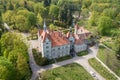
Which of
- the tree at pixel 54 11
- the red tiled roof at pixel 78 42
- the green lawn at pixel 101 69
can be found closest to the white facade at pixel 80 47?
the red tiled roof at pixel 78 42

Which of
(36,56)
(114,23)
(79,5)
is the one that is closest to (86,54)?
(36,56)

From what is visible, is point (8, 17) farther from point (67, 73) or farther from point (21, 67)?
point (67, 73)

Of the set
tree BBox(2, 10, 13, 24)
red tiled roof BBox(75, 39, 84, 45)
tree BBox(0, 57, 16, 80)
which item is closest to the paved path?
red tiled roof BBox(75, 39, 84, 45)

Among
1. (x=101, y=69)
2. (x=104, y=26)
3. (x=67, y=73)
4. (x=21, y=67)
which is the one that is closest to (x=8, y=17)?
(x=21, y=67)

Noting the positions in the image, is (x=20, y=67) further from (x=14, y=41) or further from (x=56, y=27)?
(x=56, y=27)

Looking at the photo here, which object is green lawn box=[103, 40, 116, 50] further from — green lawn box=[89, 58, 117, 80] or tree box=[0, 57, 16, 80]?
tree box=[0, 57, 16, 80]

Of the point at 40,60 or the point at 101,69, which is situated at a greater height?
the point at 40,60

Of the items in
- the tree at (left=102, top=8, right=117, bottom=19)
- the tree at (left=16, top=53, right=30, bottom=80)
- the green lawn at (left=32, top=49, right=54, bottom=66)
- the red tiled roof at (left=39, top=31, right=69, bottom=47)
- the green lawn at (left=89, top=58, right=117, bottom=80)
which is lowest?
the green lawn at (left=89, top=58, right=117, bottom=80)
